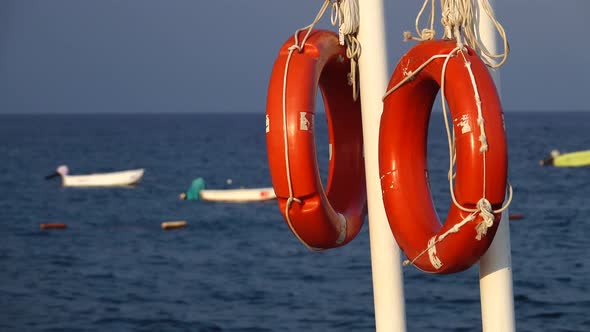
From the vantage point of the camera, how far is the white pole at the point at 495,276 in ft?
14.6

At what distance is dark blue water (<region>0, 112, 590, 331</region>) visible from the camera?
18.1m

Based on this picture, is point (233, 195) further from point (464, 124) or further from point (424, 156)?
point (464, 124)

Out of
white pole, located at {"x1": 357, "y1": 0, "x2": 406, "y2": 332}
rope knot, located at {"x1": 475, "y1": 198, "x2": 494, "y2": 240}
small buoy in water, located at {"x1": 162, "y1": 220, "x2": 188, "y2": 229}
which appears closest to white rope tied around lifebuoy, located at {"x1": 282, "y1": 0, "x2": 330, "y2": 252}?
white pole, located at {"x1": 357, "y1": 0, "x2": 406, "y2": 332}

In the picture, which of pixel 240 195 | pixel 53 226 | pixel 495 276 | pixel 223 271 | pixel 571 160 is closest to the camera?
pixel 495 276

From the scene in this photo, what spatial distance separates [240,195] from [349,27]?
32.0 meters

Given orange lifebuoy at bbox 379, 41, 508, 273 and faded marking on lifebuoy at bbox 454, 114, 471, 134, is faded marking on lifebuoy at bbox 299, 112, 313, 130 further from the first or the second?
faded marking on lifebuoy at bbox 454, 114, 471, 134

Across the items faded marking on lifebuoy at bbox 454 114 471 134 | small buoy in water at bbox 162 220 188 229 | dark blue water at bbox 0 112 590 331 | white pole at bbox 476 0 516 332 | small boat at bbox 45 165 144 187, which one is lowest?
dark blue water at bbox 0 112 590 331

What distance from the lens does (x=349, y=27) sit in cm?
470

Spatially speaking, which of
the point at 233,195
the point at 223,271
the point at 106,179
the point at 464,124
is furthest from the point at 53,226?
the point at 464,124

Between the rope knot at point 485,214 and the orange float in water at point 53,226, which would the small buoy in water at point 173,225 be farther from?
the rope knot at point 485,214

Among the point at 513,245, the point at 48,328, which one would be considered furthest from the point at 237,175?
the point at 48,328

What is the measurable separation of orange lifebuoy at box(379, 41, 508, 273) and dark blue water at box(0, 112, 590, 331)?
12.6 metres

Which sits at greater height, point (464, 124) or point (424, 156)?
point (464, 124)

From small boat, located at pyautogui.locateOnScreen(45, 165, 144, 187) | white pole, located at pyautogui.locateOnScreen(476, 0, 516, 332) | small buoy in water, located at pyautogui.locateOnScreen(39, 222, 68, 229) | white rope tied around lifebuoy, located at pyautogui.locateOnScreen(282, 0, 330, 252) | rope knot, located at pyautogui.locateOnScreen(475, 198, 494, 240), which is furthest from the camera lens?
small boat, located at pyautogui.locateOnScreen(45, 165, 144, 187)
